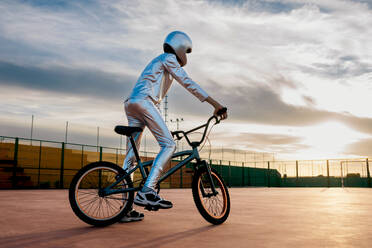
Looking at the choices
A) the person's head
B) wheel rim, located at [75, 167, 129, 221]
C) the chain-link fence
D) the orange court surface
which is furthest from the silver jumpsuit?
the chain-link fence

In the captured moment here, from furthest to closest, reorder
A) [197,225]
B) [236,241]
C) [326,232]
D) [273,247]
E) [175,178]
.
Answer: [175,178], [197,225], [326,232], [236,241], [273,247]

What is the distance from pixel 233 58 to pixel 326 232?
790 centimetres

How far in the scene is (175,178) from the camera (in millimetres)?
26656

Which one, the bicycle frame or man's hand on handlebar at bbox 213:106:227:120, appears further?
man's hand on handlebar at bbox 213:106:227:120

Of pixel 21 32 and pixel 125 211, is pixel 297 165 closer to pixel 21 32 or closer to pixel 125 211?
pixel 21 32

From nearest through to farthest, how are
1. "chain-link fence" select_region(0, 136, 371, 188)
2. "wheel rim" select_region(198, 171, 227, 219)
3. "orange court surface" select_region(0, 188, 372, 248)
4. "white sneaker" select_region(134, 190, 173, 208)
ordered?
1. "orange court surface" select_region(0, 188, 372, 248)
2. "white sneaker" select_region(134, 190, 173, 208)
3. "wheel rim" select_region(198, 171, 227, 219)
4. "chain-link fence" select_region(0, 136, 371, 188)

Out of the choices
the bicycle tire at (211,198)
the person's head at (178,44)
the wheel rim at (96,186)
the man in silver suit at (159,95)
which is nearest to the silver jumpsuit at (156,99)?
the man in silver suit at (159,95)

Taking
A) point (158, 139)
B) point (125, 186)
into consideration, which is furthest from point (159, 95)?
point (125, 186)

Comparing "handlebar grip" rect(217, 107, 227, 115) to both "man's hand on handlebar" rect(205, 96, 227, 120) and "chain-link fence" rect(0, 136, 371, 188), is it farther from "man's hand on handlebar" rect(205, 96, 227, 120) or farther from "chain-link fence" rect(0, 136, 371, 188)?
"chain-link fence" rect(0, 136, 371, 188)

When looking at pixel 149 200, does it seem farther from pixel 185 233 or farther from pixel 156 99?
pixel 156 99

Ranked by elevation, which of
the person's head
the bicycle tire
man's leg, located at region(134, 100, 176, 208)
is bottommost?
the bicycle tire

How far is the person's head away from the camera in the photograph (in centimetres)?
363

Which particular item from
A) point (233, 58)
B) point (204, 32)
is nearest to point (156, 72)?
point (204, 32)

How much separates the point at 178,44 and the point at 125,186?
4.93ft
